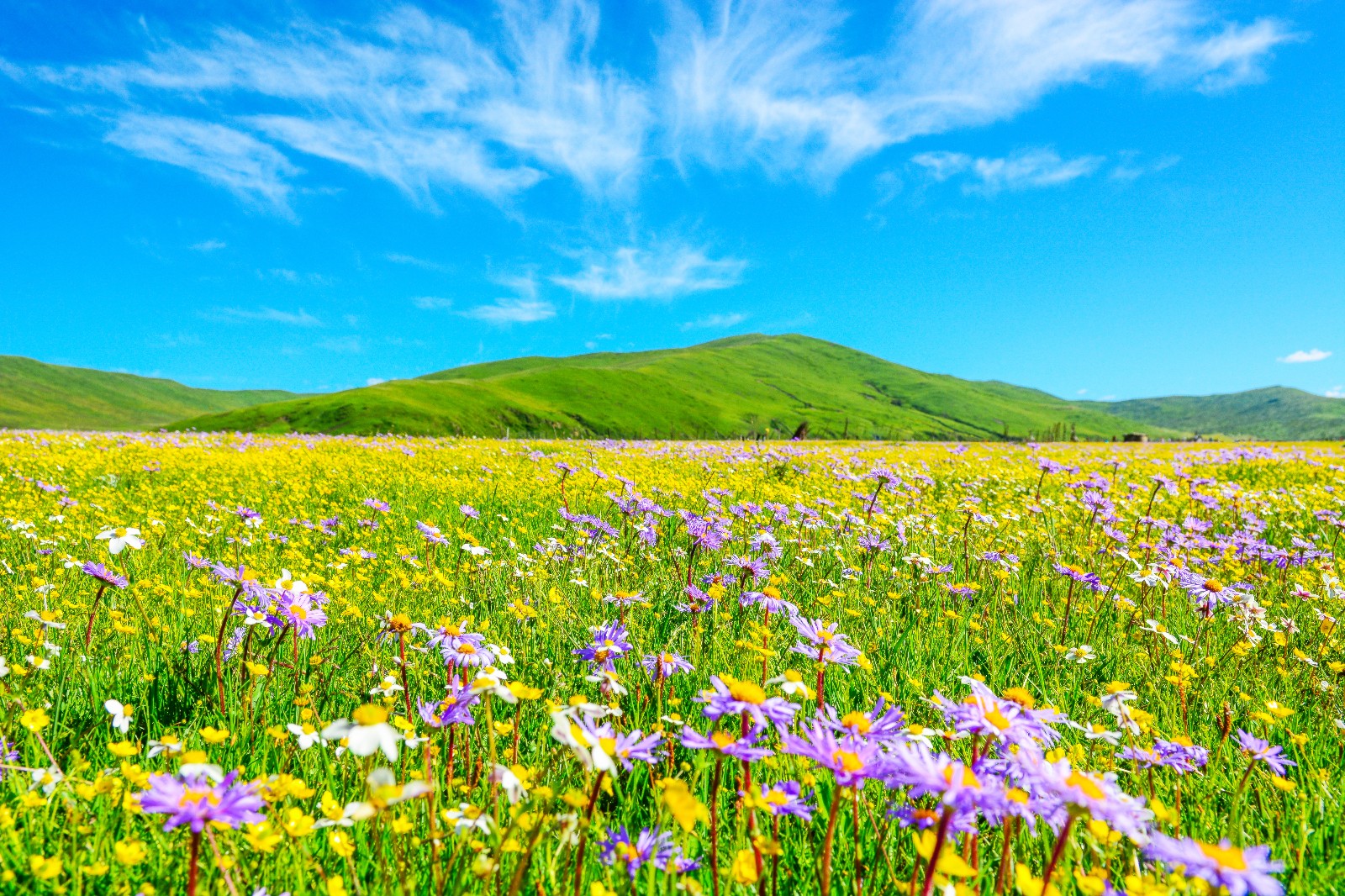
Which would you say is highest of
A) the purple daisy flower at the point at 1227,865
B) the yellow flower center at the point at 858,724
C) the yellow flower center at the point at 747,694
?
the yellow flower center at the point at 747,694

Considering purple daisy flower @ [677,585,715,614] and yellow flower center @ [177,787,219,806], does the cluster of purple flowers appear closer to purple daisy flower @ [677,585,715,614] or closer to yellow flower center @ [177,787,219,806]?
yellow flower center @ [177,787,219,806]

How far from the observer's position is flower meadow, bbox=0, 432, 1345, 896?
1604mm

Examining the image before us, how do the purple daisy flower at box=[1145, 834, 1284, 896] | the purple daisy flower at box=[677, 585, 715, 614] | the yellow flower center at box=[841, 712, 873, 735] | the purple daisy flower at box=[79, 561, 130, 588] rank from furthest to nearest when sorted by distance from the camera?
1. the purple daisy flower at box=[677, 585, 715, 614]
2. the purple daisy flower at box=[79, 561, 130, 588]
3. the yellow flower center at box=[841, 712, 873, 735]
4. the purple daisy flower at box=[1145, 834, 1284, 896]

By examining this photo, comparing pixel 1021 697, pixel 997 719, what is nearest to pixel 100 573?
pixel 997 719

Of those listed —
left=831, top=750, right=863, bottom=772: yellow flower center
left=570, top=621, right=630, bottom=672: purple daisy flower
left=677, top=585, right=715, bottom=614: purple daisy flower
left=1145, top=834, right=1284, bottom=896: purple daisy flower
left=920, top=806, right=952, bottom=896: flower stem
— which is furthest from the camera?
left=677, top=585, right=715, bottom=614: purple daisy flower

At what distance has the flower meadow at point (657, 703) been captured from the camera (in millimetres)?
1604

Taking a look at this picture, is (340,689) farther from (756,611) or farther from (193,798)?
(756,611)

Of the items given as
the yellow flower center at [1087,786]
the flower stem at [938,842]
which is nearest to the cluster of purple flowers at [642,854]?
the flower stem at [938,842]

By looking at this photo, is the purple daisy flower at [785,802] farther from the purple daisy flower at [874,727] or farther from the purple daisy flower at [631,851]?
the purple daisy flower at [631,851]

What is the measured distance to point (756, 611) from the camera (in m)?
4.84

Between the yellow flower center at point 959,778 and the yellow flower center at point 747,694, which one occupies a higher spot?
the yellow flower center at point 747,694

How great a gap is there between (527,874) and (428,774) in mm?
441

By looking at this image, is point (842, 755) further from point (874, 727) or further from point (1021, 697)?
point (1021, 697)

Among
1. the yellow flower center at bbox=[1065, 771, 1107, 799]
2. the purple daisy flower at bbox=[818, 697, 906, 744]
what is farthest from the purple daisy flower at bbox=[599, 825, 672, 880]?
the yellow flower center at bbox=[1065, 771, 1107, 799]
